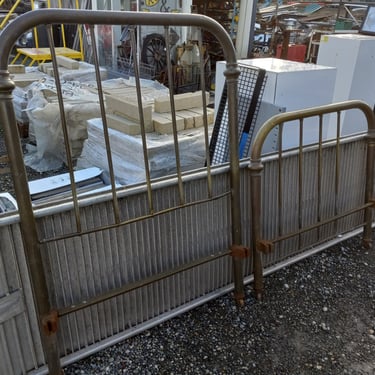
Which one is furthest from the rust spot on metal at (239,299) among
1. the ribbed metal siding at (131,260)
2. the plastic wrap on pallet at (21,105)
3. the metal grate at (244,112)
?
the plastic wrap on pallet at (21,105)

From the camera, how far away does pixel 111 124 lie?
3.39m

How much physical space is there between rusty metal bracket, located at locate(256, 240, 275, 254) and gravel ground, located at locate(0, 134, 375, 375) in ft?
1.08

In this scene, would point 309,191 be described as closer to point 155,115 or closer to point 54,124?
point 155,115

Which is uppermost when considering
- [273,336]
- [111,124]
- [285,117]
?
[285,117]

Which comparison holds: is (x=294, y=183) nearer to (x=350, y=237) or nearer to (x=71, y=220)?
(x=350, y=237)

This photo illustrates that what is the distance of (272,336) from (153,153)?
5.36 ft

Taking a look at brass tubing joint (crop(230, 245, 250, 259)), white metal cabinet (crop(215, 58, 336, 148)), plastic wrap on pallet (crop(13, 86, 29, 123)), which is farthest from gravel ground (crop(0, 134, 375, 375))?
plastic wrap on pallet (crop(13, 86, 29, 123))

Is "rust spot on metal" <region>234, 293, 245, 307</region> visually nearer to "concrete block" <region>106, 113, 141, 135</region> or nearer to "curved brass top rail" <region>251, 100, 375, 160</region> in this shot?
"curved brass top rail" <region>251, 100, 375, 160</region>

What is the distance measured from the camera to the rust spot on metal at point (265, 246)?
2.17 metres

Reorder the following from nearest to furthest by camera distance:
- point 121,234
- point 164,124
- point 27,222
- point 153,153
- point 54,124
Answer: point 27,222, point 121,234, point 153,153, point 164,124, point 54,124

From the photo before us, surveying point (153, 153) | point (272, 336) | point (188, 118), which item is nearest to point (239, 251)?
point (272, 336)

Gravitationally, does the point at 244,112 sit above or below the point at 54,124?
above

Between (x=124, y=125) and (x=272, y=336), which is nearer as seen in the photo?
(x=272, y=336)

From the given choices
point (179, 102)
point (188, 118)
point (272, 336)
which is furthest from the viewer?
point (179, 102)
